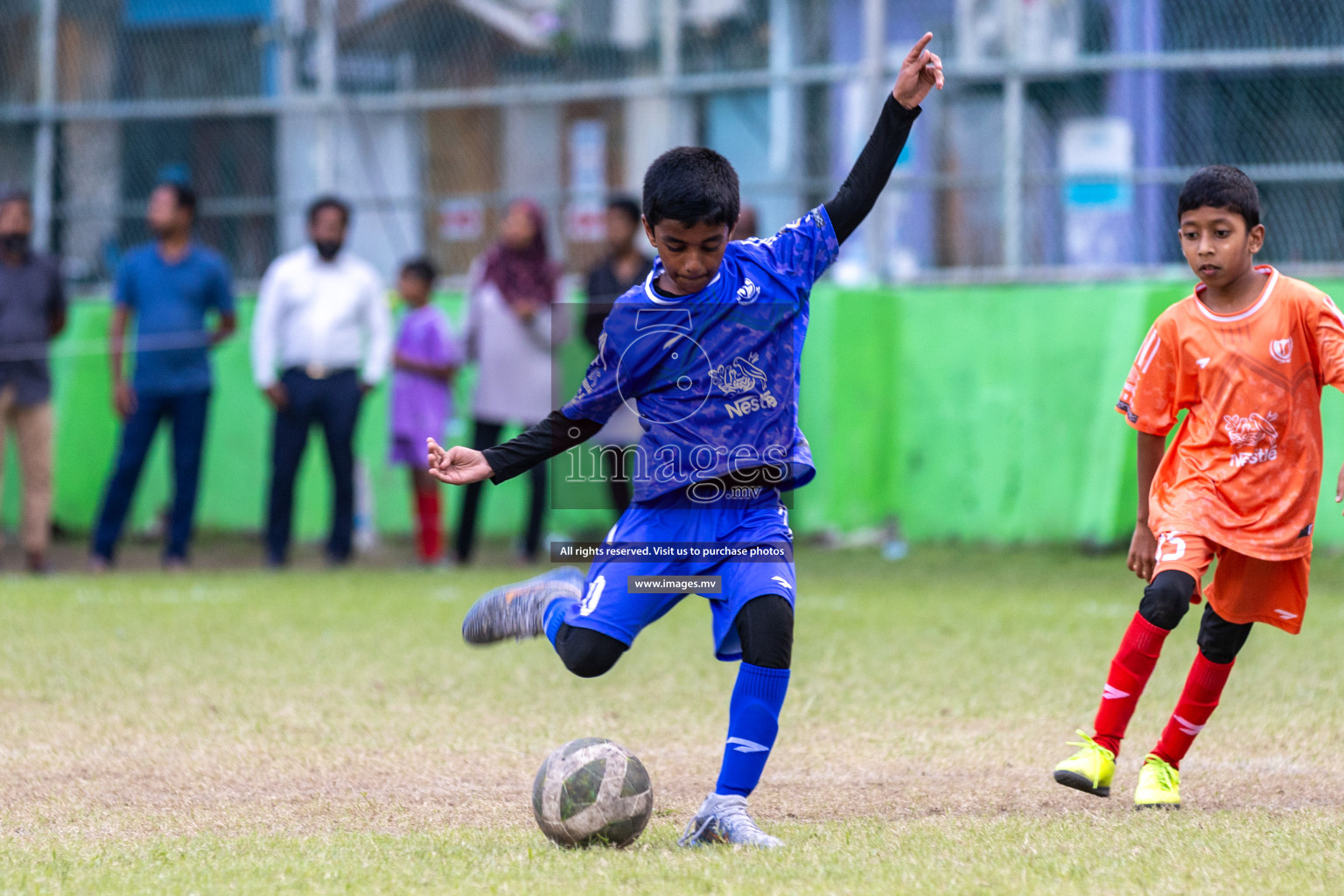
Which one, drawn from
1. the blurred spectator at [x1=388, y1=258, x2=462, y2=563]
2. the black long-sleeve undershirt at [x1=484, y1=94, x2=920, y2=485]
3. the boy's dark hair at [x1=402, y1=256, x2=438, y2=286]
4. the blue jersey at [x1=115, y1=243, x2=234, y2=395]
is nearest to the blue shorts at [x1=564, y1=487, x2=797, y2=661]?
the black long-sleeve undershirt at [x1=484, y1=94, x2=920, y2=485]

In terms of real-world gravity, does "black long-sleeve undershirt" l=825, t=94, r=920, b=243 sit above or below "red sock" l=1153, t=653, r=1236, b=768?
above

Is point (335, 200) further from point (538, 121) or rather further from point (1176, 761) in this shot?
point (1176, 761)

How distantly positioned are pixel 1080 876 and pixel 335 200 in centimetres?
823

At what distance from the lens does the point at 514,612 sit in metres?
4.80

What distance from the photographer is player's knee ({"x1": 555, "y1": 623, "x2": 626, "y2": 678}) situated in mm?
4465

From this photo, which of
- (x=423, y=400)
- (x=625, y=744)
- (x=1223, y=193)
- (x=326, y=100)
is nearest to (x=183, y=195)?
(x=423, y=400)

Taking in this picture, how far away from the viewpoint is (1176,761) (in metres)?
4.82

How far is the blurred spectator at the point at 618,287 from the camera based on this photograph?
10.5 metres

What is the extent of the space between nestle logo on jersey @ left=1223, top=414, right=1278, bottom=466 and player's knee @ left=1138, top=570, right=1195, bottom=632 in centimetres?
37

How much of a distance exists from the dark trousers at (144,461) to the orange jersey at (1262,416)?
7448 mm

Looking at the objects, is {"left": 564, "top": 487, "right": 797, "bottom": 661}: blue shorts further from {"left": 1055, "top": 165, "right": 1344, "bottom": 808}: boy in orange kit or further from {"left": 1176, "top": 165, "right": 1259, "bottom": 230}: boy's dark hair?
{"left": 1176, "top": 165, "right": 1259, "bottom": 230}: boy's dark hair

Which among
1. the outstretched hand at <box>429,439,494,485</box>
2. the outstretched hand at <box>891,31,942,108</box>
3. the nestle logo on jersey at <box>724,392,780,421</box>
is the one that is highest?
the outstretched hand at <box>891,31,942,108</box>

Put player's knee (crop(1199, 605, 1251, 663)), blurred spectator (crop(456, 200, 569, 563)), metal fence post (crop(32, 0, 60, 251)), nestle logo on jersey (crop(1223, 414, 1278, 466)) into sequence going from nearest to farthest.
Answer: nestle logo on jersey (crop(1223, 414, 1278, 466)), player's knee (crop(1199, 605, 1251, 663)), blurred spectator (crop(456, 200, 569, 563)), metal fence post (crop(32, 0, 60, 251))

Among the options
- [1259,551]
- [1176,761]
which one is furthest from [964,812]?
[1259,551]
